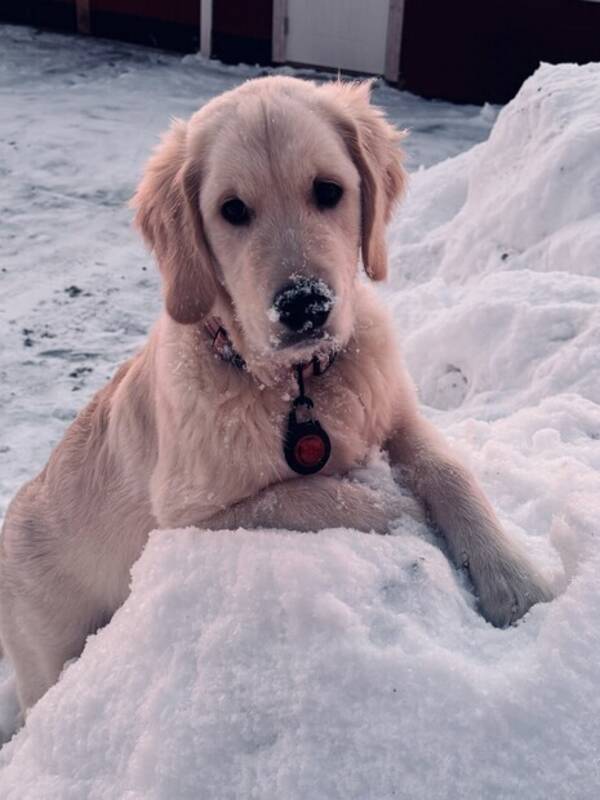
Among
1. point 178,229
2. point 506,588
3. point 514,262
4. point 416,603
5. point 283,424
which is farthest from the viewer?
point 514,262

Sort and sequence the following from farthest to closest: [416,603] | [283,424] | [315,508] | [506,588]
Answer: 1. [283,424]
2. [315,508]
3. [506,588]
4. [416,603]

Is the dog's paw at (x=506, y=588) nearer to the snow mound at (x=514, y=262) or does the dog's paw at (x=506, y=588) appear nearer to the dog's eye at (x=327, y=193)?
the dog's eye at (x=327, y=193)

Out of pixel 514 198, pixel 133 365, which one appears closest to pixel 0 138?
pixel 514 198

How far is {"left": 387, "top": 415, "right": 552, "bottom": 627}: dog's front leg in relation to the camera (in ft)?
6.90

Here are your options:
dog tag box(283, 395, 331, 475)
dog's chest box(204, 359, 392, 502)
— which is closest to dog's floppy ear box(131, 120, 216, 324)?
dog's chest box(204, 359, 392, 502)

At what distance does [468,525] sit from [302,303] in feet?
2.20

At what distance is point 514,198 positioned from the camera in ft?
15.2

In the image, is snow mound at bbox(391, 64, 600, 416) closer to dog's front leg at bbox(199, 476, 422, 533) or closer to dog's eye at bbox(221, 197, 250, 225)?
dog's front leg at bbox(199, 476, 422, 533)

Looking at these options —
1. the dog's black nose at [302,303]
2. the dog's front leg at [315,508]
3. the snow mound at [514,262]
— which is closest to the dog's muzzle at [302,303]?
the dog's black nose at [302,303]

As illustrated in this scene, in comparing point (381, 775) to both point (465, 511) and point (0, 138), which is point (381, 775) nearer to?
point (465, 511)

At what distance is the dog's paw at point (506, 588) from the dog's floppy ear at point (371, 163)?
941 mm

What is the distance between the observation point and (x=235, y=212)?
2443 millimetres

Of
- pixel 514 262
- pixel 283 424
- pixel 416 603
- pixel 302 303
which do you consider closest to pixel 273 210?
pixel 302 303

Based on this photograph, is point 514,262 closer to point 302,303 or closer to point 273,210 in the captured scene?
point 273,210
